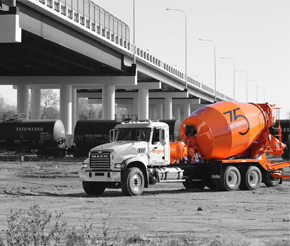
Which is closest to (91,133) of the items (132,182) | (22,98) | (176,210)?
(22,98)

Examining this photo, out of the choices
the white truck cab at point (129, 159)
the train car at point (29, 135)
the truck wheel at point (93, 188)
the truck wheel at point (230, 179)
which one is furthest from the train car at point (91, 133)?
the white truck cab at point (129, 159)

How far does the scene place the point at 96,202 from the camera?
1752 centimetres

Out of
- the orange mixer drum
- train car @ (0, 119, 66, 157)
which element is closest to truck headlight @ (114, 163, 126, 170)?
Answer: the orange mixer drum

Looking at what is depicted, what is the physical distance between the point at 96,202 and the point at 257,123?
8.21 m

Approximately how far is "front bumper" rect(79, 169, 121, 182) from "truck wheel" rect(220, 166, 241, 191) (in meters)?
4.62

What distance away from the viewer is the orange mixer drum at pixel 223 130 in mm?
21156

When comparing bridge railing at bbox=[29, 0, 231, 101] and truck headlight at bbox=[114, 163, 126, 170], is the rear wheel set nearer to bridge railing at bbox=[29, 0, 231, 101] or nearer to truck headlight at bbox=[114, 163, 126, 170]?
truck headlight at bbox=[114, 163, 126, 170]

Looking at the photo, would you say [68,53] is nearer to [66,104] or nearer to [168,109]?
[66,104]

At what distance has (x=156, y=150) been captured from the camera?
19688 mm

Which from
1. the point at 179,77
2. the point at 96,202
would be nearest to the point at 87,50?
the point at 96,202

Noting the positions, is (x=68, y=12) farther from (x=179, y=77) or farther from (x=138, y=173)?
(x=179, y=77)

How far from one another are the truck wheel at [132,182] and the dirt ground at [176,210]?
336mm

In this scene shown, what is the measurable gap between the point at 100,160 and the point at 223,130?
5.18m

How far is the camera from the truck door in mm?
19562
